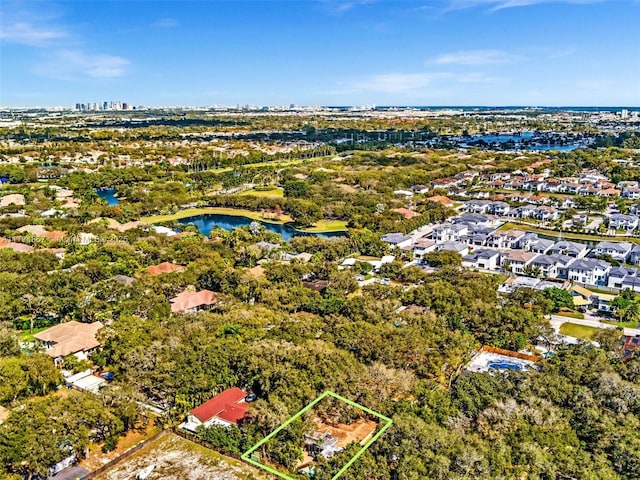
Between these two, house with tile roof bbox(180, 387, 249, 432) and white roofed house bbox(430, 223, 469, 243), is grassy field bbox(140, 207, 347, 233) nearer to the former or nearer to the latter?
white roofed house bbox(430, 223, 469, 243)

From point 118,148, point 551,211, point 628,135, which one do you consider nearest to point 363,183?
→ point 551,211

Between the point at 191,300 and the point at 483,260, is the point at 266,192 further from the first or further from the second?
the point at 191,300

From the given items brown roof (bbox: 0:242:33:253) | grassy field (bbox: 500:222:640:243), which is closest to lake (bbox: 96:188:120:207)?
brown roof (bbox: 0:242:33:253)

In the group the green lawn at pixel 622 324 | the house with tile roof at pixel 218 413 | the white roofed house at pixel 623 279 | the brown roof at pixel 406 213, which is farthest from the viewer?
the brown roof at pixel 406 213

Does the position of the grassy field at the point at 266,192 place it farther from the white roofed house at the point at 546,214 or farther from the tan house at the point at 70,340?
the tan house at the point at 70,340

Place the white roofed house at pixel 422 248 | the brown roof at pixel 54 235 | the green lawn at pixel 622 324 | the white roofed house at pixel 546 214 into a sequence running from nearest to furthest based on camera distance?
the green lawn at pixel 622 324, the white roofed house at pixel 422 248, the brown roof at pixel 54 235, the white roofed house at pixel 546 214

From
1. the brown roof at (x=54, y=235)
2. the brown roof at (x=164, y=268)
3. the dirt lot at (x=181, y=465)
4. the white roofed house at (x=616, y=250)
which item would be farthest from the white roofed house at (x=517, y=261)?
the brown roof at (x=54, y=235)
